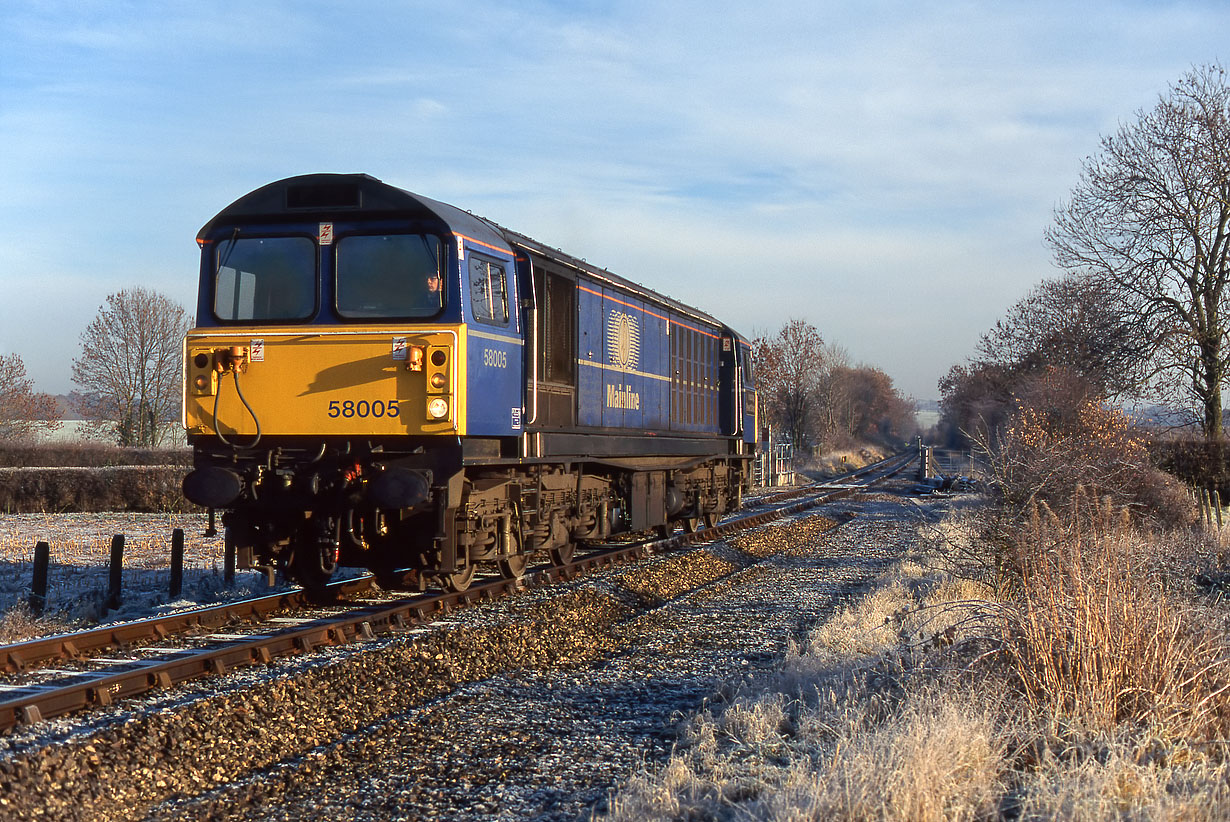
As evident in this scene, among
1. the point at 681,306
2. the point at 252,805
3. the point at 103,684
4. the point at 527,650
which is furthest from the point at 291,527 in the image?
the point at 681,306

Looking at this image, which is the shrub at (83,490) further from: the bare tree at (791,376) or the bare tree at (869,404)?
the bare tree at (869,404)

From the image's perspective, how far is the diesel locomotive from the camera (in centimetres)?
960

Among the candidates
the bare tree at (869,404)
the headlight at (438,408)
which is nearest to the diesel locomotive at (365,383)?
the headlight at (438,408)

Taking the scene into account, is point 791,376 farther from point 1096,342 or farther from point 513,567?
point 513,567

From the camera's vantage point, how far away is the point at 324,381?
9.76 m

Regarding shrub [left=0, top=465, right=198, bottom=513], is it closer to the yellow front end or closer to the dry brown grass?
the yellow front end

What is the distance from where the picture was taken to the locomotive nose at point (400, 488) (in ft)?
30.5

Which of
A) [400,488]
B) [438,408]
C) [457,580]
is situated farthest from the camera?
[457,580]

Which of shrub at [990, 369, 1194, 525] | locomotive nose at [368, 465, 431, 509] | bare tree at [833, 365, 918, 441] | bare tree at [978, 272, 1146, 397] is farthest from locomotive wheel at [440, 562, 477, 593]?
bare tree at [833, 365, 918, 441]

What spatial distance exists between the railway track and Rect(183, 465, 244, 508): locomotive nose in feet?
3.28

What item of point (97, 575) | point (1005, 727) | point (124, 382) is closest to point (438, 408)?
point (1005, 727)

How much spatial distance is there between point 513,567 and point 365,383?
3234 millimetres

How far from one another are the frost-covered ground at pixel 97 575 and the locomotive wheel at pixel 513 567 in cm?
287

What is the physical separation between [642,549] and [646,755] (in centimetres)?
987
